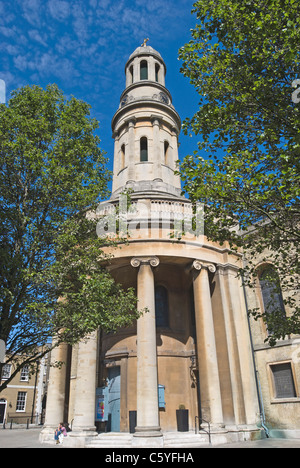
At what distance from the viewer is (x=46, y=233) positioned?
444 inches

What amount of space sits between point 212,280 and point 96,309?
9.36 metres

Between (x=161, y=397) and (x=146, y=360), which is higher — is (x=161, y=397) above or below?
below

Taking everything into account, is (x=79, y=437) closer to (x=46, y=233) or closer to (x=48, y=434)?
(x=48, y=434)

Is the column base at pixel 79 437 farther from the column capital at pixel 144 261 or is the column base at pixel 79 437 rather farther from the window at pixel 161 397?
the column capital at pixel 144 261

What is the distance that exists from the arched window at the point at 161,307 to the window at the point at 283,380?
236 inches

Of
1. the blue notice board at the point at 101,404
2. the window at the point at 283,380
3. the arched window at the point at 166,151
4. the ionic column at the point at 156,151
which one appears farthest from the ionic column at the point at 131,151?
the window at the point at 283,380

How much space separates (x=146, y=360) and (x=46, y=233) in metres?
7.11

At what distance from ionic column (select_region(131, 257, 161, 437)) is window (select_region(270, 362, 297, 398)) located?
23.0ft

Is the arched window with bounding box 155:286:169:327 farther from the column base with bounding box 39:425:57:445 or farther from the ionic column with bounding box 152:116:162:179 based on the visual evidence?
the ionic column with bounding box 152:116:162:179

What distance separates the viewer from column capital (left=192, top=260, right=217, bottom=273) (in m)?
17.3

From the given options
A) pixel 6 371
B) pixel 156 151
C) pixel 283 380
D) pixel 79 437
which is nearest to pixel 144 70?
pixel 156 151

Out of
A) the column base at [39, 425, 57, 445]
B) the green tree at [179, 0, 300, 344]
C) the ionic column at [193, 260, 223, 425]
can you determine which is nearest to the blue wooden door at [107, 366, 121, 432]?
the column base at [39, 425, 57, 445]

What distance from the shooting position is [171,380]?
18.0 meters
